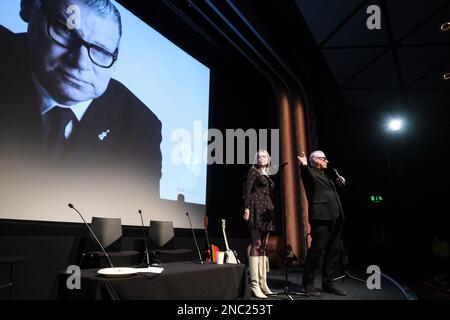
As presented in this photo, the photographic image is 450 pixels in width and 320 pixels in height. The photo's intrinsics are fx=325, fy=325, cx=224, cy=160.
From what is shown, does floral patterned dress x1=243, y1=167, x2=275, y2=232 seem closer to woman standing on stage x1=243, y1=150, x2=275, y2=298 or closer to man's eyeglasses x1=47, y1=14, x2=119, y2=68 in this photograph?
woman standing on stage x1=243, y1=150, x2=275, y2=298

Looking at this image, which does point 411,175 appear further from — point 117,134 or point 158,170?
point 117,134

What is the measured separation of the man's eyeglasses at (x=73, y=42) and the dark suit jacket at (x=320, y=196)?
7.30 feet

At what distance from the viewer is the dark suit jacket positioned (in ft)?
9.76

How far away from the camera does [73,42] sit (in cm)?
297

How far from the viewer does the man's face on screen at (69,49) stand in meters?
2.76

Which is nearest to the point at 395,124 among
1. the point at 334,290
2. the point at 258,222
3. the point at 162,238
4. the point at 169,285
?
the point at 334,290

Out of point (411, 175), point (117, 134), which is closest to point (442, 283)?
point (411, 175)

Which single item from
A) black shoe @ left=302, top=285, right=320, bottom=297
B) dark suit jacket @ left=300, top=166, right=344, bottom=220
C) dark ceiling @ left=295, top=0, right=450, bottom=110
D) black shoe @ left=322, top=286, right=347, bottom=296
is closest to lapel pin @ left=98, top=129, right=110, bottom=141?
dark suit jacket @ left=300, top=166, right=344, bottom=220

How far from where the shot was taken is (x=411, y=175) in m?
6.45

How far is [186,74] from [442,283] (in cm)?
413

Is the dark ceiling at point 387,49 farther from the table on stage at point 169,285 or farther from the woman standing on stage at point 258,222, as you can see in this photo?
the table on stage at point 169,285

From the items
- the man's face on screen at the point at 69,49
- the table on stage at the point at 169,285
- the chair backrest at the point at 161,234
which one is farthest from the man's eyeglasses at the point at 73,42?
the table on stage at the point at 169,285

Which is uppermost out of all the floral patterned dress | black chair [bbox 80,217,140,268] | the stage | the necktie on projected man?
the necktie on projected man

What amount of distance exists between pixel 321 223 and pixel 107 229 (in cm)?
198
